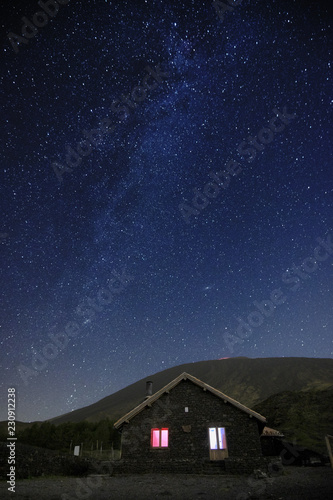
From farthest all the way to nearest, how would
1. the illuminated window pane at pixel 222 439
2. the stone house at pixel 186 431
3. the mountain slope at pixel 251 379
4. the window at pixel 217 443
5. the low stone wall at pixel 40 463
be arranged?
the mountain slope at pixel 251 379, the illuminated window pane at pixel 222 439, the window at pixel 217 443, the stone house at pixel 186 431, the low stone wall at pixel 40 463

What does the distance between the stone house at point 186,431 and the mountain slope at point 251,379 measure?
266ft

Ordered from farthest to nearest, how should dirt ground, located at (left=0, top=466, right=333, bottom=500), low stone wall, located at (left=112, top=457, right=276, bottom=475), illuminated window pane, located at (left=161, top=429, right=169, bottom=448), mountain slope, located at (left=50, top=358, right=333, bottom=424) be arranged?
1. mountain slope, located at (left=50, top=358, right=333, bottom=424)
2. illuminated window pane, located at (left=161, top=429, right=169, bottom=448)
3. low stone wall, located at (left=112, top=457, right=276, bottom=475)
4. dirt ground, located at (left=0, top=466, right=333, bottom=500)

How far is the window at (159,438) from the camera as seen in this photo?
18.2m

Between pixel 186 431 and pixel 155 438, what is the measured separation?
1.89 metres

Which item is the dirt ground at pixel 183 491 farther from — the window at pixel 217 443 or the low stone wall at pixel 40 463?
the window at pixel 217 443

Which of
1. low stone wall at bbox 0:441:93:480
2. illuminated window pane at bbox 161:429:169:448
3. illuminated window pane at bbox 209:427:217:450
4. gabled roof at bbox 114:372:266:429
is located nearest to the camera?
low stone wall at bbox 0:441:93:480

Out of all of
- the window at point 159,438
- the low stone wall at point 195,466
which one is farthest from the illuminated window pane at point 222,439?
the window at point 159,438

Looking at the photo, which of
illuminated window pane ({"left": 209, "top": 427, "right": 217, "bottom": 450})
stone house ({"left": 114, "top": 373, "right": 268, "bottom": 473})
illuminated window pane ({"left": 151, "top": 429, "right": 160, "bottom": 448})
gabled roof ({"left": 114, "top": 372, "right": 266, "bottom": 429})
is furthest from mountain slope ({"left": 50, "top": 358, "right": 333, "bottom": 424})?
illuminated window pane ({"left": 151, "top": 429, "right": 160, "bottom": 448})

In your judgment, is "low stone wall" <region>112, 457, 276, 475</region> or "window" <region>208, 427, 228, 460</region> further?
"window" <region>208, 427, 228, 460</region>

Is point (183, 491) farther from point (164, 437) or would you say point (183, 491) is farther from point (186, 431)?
point (164, 437)

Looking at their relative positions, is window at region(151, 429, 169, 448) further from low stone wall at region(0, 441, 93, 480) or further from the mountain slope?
the mountain slope

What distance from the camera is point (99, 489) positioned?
11.6 metres

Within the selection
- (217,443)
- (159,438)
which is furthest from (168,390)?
(217,443)

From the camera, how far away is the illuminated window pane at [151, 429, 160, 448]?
59.7ft
